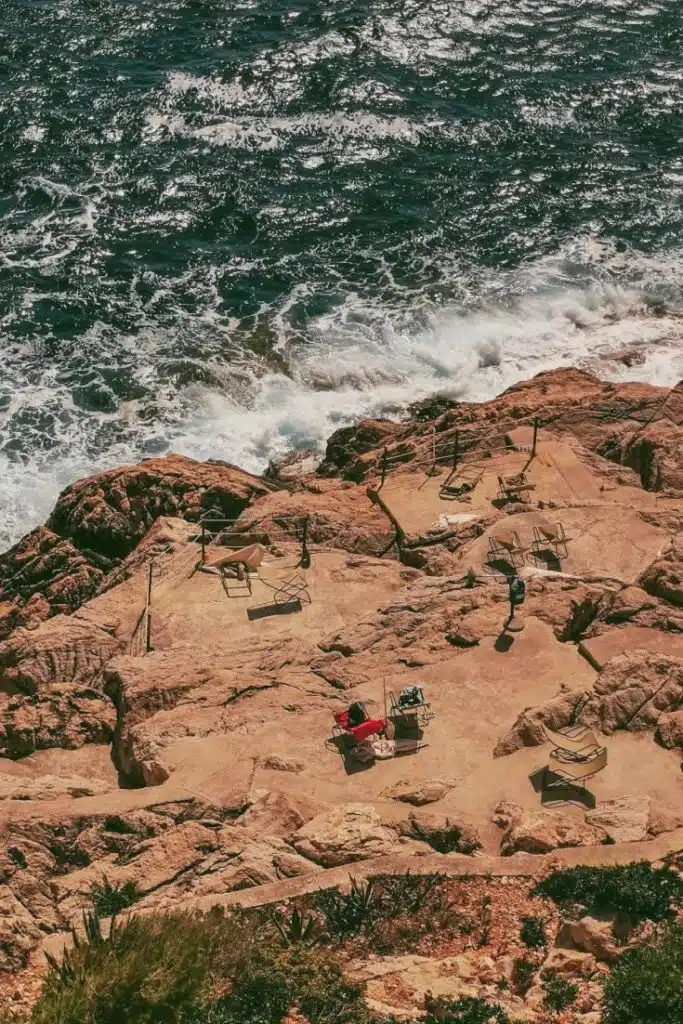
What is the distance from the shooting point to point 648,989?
15750mm

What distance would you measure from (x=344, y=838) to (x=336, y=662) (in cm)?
625

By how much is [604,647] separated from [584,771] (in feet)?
14.1

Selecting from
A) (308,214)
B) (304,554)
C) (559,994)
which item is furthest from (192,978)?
(308,214)

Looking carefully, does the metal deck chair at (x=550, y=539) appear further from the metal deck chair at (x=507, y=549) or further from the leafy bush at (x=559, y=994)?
the leafy bush at (x=559, y=994)

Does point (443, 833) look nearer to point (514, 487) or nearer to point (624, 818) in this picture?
point (624, 818)

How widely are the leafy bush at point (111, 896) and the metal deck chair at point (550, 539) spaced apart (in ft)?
43.6

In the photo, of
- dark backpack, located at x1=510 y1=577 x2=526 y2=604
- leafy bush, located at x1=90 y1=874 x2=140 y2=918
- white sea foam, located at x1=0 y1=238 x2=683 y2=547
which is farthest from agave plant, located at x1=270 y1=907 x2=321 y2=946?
white sea foam, located at x1=0 y1=238 x2=683 y2=547

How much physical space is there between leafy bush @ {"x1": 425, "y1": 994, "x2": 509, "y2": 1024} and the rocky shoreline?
328 cm

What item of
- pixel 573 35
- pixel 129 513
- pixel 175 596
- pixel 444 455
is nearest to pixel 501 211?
pixel 573 35

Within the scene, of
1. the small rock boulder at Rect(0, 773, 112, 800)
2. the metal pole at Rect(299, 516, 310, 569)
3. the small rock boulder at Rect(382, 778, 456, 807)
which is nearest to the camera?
the small rock boulder at Rect(382, 778, 456, 807)

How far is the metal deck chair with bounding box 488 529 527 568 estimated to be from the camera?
27.9 m

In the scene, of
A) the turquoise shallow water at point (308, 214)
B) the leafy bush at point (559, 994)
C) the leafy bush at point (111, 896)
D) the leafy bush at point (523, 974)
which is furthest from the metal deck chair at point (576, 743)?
the turquoise shallow water at point (308, 214)

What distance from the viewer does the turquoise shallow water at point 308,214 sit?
4559 centimetres

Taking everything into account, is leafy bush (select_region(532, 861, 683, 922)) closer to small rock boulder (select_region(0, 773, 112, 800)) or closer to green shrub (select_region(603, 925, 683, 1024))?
green shrub (select_region(603, 925, 683, 1024))
